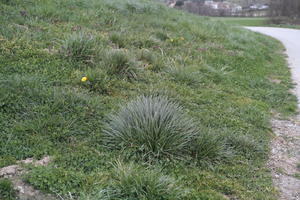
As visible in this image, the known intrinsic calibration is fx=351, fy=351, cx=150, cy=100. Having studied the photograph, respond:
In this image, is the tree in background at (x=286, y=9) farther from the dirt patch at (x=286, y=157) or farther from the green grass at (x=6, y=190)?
the green grass at (x=6, y=190)

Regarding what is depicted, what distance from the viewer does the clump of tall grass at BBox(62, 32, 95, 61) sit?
6.54 m

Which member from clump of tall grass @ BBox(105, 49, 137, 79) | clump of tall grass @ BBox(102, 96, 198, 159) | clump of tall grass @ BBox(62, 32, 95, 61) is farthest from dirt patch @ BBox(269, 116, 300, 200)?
clump of tall grass @ BBox(62, 32, 95, 61)

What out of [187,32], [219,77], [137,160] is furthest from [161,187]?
[187,32]

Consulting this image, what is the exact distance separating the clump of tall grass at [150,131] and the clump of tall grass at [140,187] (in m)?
0.63

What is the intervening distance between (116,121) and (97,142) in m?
0.36

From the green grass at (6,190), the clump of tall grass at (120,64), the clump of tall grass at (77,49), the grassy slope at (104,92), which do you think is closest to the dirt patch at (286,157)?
the grassy slope at (104,92)

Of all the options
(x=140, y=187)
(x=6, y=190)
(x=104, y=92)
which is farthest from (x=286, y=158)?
(x=6, y=190)

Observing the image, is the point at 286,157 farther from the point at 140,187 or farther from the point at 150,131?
the point at 140,187

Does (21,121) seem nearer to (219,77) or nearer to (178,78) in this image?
(178,78)

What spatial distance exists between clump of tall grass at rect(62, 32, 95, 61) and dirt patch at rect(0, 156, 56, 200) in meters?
3.13

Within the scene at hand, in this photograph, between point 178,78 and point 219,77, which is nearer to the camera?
point 178,78

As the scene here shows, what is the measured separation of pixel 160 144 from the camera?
4.23 meters

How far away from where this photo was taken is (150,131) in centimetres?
430

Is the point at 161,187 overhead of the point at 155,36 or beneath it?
beneath
